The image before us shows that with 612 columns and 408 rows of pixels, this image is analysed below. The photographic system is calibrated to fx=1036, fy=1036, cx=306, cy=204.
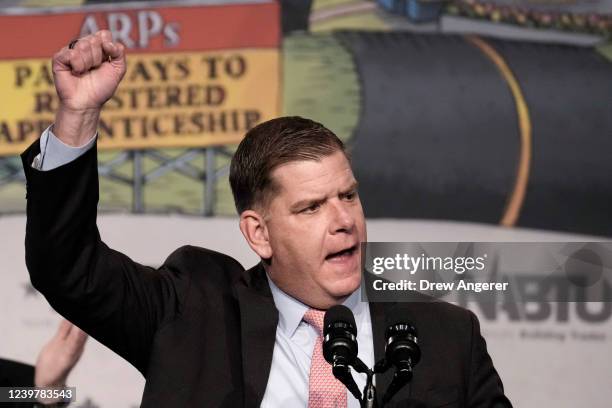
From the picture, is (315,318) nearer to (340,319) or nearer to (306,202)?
(306,202)

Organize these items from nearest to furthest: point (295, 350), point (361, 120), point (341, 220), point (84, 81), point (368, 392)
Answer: point (368, 392)
point (84, 81)
point (341, 220)
point (295, 350)
point (361, 120)

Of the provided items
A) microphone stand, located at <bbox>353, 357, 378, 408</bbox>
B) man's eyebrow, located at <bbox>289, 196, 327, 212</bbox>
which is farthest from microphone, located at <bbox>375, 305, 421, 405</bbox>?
man's eyebrow, located at <bbox>289, 196, 327, 212</bbox>

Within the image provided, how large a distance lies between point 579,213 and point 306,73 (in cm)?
98

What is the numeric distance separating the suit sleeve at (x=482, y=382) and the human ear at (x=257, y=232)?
0.48 meters

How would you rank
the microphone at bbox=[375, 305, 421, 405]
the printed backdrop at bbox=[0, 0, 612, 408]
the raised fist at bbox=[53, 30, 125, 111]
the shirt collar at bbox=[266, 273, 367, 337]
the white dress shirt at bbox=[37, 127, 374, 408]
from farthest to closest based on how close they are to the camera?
the printed backdrop at bbox=[0, 0, 612, 408], the shirt collar at bbox=[266, 273, 367, 337], the white dress shirt at bbox=[37, 127, 374, 408], the raised fist at bbox=[53, 30, 125, 111], the microphone at bbox=[375, 305, 421, 405]

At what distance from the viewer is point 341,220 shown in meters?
2.06

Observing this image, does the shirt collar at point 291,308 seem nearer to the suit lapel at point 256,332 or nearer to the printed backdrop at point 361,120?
the suit lapel at point 256,332

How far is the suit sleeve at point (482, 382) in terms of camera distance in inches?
83.6

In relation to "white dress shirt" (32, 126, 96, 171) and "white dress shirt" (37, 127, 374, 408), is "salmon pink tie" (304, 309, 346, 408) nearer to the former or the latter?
"white dress shirt" (37, 127, 374, 408)

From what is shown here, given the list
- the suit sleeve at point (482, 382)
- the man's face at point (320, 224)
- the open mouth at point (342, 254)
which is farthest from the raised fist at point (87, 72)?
the suit sleeve at point (482, 382)

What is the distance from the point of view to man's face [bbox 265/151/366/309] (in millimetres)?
2082

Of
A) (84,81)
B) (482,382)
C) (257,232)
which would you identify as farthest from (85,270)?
(482,382)

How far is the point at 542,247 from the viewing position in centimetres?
327

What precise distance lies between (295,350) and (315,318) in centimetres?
8
